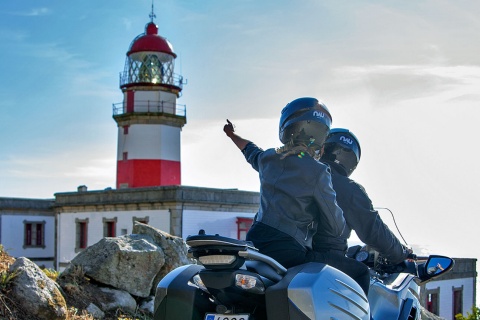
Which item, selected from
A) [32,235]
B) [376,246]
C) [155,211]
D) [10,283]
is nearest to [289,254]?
[376,246]

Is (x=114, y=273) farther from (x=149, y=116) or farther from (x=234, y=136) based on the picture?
(x=149, y=116)

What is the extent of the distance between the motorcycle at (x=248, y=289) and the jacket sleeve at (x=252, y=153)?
978mm

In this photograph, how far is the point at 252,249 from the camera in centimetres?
318

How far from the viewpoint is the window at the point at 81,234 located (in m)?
38.1

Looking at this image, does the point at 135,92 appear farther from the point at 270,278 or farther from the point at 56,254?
the point at 270,278

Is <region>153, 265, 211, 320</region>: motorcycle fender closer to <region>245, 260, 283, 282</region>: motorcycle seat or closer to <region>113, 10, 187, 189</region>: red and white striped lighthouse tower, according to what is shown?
<region>245, 260, 283, 282</region>: motorcycle seat

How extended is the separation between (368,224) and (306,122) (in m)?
0.84

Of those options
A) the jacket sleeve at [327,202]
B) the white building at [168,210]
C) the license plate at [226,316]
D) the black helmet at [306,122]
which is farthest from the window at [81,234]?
the license plate at [226,316]

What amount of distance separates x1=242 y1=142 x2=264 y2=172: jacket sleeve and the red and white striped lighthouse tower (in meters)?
35.6

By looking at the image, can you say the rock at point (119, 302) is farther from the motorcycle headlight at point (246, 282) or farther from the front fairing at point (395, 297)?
the motorcycle headlight at point (246, 282)

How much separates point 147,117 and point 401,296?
120ft

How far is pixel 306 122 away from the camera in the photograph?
12.4 ft

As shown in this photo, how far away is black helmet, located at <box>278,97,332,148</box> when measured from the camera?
3.79 m

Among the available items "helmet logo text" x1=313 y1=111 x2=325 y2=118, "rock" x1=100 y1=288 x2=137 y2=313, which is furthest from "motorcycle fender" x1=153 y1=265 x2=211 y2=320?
"rock" x1=100 y1=288 x2=137 y2=313
